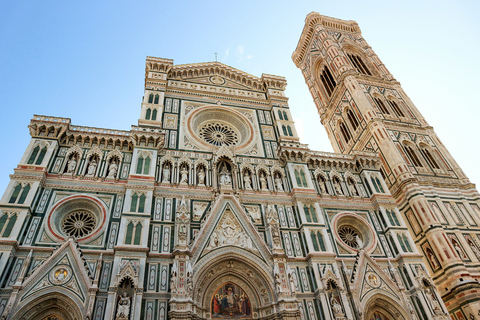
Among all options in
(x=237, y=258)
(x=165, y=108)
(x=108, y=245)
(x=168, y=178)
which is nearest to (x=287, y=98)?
(x=165, y=108)

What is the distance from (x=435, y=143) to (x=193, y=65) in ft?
62.2

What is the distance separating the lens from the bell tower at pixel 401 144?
60.7 feet

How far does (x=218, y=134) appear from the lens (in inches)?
839

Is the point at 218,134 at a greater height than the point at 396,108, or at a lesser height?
lesser

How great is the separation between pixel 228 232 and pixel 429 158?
17025 mm

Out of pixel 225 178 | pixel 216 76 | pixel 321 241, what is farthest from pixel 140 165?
pixel 216 76

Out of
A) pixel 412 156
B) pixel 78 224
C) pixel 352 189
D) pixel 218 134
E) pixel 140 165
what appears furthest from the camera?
pixel 412 156

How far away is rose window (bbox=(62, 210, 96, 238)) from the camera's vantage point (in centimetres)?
1463

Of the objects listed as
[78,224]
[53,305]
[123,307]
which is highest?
[78,224]

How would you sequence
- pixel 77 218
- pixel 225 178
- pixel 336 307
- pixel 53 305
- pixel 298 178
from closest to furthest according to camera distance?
pixel 53 305
pixel 336 307
pixel 77 218
pixel 225 178
pixel 298 178

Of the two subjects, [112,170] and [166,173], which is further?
[166,173]

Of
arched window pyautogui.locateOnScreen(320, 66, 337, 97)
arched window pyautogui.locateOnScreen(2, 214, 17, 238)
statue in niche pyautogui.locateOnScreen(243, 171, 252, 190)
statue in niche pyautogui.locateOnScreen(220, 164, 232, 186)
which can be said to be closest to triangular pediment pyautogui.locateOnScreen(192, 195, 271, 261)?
statue in niche pyautogui.locateOnScreen(220, 164, 232, 186)

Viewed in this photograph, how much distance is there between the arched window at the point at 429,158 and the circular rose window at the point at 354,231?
920 centimetres

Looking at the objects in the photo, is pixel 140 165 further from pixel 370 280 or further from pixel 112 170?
pixel 370 280
